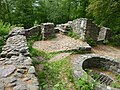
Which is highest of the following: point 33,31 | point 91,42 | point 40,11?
point 40,11

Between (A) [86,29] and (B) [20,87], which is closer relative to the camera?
(B) [20,87]

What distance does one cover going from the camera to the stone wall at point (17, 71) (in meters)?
4.05

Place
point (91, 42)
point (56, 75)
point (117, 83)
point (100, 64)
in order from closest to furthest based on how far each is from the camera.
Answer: point (56, 75)
point (117, 83)
point (100, 64)
point (91, 42)

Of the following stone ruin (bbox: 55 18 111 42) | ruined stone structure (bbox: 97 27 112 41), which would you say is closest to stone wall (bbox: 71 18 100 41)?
stone ruin (bbox: 55 18 111 42)

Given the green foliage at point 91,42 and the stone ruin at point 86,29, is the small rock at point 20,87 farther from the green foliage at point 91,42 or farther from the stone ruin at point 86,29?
the green foliage at point 91,42

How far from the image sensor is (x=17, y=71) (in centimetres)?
→ 475

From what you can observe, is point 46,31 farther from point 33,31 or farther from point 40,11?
point 40,11

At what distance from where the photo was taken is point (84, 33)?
12.7 meters

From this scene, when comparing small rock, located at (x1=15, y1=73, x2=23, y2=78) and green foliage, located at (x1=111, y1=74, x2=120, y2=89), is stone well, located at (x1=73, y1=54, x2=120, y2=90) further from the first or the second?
small rock, located at (x1=15, y1=73, x2=23, y2=78)

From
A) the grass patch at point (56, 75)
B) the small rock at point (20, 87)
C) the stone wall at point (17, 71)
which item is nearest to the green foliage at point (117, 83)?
the grass patch at point (56, 75)

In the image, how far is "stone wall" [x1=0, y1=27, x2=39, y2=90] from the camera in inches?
159

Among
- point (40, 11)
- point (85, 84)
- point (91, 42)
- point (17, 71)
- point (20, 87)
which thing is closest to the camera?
point (20, 87)

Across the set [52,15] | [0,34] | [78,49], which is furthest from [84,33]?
[52,15]

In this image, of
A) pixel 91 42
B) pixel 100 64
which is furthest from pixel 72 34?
pixel 100 64
